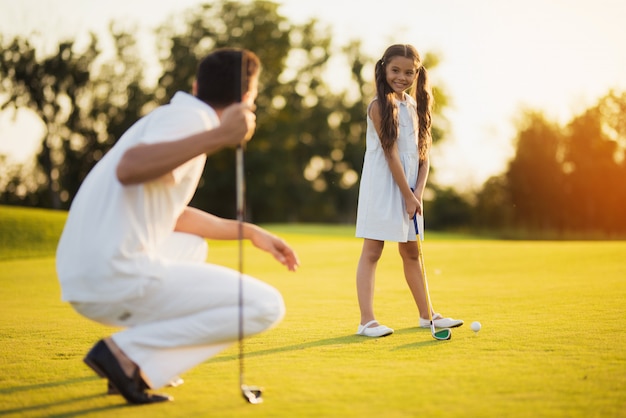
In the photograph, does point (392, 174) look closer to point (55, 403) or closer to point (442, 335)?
point (442, 335)

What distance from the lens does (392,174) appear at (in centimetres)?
542

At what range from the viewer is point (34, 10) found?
41.0 m

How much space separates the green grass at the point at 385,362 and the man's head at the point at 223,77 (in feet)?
4.50

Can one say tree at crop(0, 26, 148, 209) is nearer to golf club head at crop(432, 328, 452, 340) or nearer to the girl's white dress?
the girl's white dress

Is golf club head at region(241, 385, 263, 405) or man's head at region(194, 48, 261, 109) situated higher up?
man's head at region(194, 48, 261, 109)

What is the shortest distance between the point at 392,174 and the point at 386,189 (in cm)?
13

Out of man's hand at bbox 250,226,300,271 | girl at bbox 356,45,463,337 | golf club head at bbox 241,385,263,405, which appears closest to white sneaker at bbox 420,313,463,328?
girl at bbox 356,45,463,337

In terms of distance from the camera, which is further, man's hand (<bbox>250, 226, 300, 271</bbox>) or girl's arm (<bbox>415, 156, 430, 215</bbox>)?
girl's arm (<bbox>415, 156, 430, 215</bbox>)

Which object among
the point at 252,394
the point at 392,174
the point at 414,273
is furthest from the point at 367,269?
the point at 252,394

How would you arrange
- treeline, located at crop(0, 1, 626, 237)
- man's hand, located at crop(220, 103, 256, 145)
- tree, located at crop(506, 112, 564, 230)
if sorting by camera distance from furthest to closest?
tree, located at crop(506, 112, 564, 230), treeline, located at crop(0, 1, 626, 237), man's hand, located at crop(220, 103, 256, 145)

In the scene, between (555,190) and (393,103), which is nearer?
(393,103)

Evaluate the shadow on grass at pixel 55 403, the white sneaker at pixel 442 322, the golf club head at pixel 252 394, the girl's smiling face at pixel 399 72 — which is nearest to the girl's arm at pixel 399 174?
the girl's smiling face at pixel 399 72

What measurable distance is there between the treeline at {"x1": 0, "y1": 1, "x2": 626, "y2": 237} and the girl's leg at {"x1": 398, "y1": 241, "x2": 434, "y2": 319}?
33481mm

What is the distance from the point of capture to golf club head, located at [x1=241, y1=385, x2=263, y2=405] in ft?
10.7
